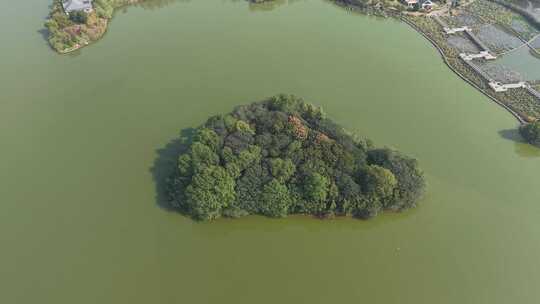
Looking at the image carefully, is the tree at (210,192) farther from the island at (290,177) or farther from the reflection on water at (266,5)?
the reflection on water at (266,5)

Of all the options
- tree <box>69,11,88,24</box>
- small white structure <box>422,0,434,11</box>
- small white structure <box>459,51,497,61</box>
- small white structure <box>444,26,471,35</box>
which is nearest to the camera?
small white structure <box>459,51,497,61</box>

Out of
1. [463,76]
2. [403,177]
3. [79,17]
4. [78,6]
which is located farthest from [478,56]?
[78,6]

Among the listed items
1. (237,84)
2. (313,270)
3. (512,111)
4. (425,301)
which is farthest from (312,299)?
(512,111)

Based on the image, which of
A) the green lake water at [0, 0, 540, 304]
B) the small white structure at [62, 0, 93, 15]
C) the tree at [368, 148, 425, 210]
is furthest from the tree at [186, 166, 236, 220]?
the small white structure at [62, 0, 93, 15]

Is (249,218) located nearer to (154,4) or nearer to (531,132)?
(531,132)

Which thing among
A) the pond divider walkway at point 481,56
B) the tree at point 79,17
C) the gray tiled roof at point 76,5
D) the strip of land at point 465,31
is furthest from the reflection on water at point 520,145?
the gray tiled roof at point 76,5

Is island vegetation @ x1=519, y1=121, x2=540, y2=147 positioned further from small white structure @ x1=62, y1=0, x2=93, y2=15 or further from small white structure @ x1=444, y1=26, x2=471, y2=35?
small white structure @ x1=62, y1=0, x2=93, y2=15
